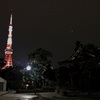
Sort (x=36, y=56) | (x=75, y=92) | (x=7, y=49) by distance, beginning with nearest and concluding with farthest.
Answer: (x=75, y=92)
(x=36, y=56)
(x=7, y=49)

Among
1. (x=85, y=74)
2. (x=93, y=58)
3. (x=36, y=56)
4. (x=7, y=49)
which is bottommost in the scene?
(x=85, y=74)

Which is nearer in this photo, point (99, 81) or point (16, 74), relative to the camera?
point (99, 81)

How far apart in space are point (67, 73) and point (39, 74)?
23.7 metres

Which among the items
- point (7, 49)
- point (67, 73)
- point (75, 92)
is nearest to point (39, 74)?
point (67, 73)

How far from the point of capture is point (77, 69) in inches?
1403

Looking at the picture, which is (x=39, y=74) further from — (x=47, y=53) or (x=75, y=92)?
(x=75, y=92)

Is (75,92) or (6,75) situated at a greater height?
(6,75)

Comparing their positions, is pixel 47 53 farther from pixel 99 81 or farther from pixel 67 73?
pixel 99 81

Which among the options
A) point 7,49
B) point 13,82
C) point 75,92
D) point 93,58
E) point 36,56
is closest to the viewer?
point 93,58

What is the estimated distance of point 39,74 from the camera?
6209 centimetres

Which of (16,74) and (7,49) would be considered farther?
(7,49)

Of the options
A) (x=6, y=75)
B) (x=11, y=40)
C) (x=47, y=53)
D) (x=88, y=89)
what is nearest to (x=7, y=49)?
(x=11, y=40)

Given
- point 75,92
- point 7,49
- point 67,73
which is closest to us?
point 75,92

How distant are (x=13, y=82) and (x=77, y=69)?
121ft
